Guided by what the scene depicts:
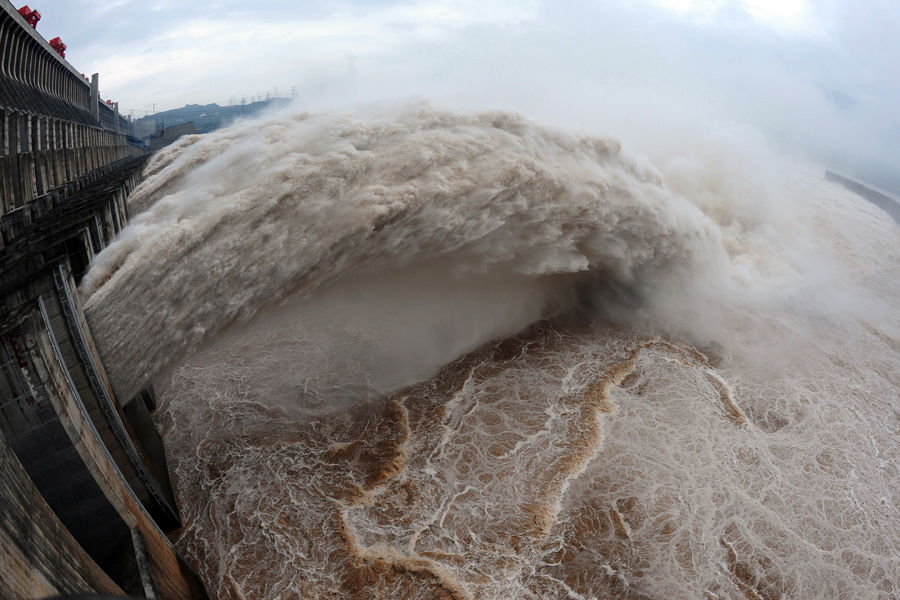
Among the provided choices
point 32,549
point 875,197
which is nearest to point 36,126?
point 32,549

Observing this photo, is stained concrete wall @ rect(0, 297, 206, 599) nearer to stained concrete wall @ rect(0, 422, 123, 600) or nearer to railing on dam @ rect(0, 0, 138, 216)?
stained concrete wall @ rect(0, 422, 123, 600)

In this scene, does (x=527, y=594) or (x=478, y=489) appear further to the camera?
(x=478, y=489)

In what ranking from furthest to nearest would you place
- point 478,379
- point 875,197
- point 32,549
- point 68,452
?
1. point 875,197
2. point 478,379
3. point 68,452
4. point 32,549

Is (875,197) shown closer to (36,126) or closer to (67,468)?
(67,468)

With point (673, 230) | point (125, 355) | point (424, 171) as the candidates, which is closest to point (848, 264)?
point (673, 230)

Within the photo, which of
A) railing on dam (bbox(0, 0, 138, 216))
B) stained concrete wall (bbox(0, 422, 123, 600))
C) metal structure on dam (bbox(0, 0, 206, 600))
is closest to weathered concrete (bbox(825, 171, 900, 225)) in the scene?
metal structure on dam (bbox(0, 0, 206, 600))

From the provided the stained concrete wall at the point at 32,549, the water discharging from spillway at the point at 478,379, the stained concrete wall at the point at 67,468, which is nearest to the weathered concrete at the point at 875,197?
the water discharging from spillway at the point at 478,379

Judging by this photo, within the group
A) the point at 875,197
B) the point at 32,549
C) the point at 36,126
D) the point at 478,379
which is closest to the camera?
the point at 32,549

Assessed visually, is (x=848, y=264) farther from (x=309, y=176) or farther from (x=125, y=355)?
(x=125, y=355)

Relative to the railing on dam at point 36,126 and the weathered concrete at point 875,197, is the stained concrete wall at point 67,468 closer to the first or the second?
the railing on dam at point 36,126
